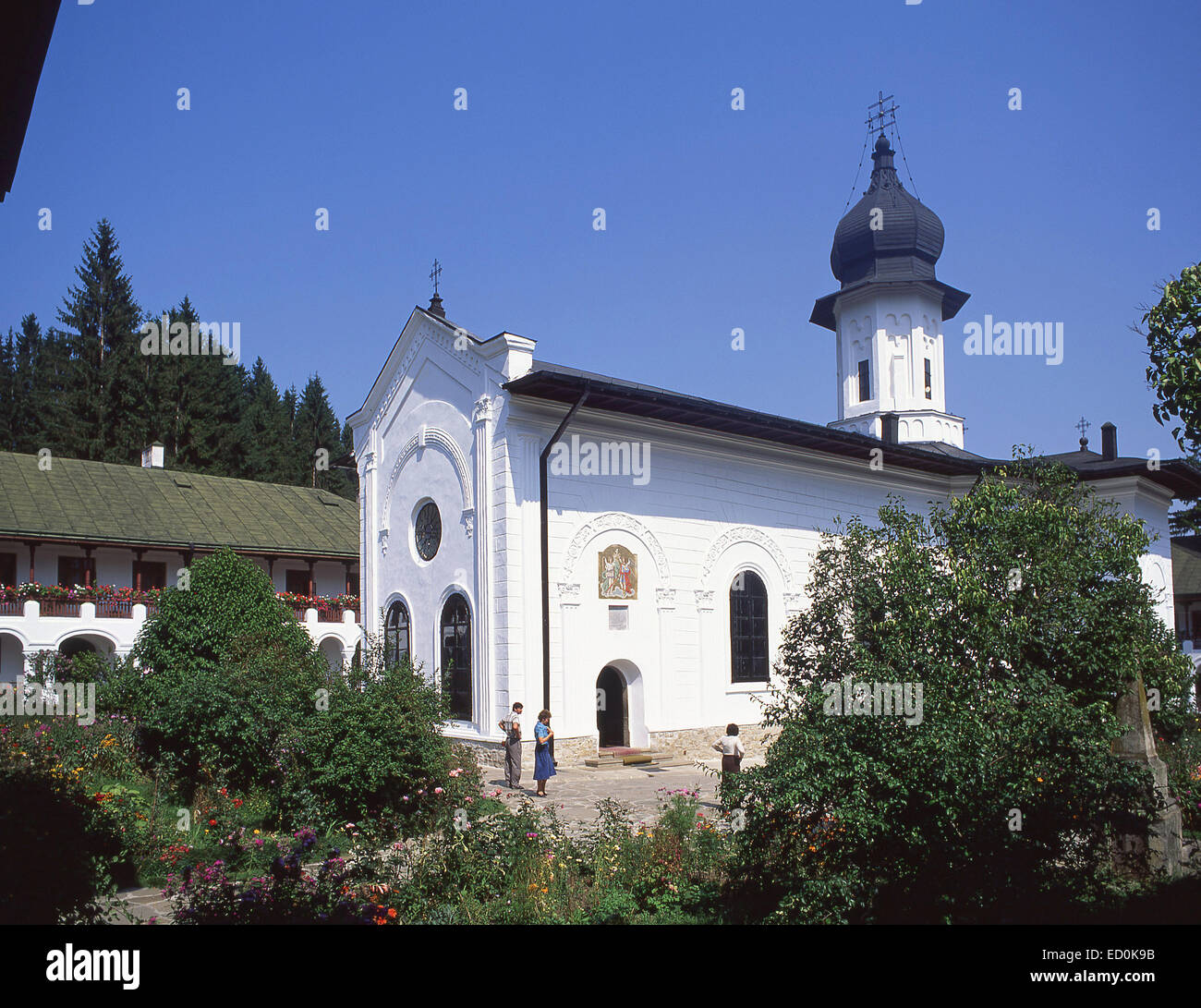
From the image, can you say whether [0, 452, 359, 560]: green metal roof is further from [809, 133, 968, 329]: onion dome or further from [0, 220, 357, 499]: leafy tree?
[809, 133, 968, 329]: onion dome

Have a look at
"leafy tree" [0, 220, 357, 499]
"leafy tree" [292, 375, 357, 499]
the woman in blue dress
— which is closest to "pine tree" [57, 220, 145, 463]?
"leafy tree" [0, 220, 357, 499]

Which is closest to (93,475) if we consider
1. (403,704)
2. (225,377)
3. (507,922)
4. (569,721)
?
(225,377)

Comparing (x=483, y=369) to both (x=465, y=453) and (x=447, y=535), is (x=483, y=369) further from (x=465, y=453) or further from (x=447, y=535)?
(x=447, y=535)

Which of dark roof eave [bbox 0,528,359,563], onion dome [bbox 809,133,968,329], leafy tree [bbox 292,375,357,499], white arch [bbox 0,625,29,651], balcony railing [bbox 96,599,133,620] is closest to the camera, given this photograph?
white arch [bbox 0,625,29,651]

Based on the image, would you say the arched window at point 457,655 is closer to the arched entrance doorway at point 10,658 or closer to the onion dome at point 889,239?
the arched entrance doorway at point 10,658

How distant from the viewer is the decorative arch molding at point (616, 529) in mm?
16984

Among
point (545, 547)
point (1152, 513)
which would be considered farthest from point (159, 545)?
point (1152, 513)

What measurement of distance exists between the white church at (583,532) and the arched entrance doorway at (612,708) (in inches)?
1.5

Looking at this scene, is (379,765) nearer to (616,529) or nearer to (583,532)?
(583,532)

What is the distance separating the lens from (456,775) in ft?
32.5

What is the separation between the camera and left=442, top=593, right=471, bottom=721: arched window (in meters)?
17.2

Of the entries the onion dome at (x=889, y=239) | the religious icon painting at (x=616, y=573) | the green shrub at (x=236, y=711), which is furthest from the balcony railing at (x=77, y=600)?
the onion dome at (x=889, y=239)

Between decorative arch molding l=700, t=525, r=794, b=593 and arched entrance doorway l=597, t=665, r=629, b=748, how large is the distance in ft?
8.54
